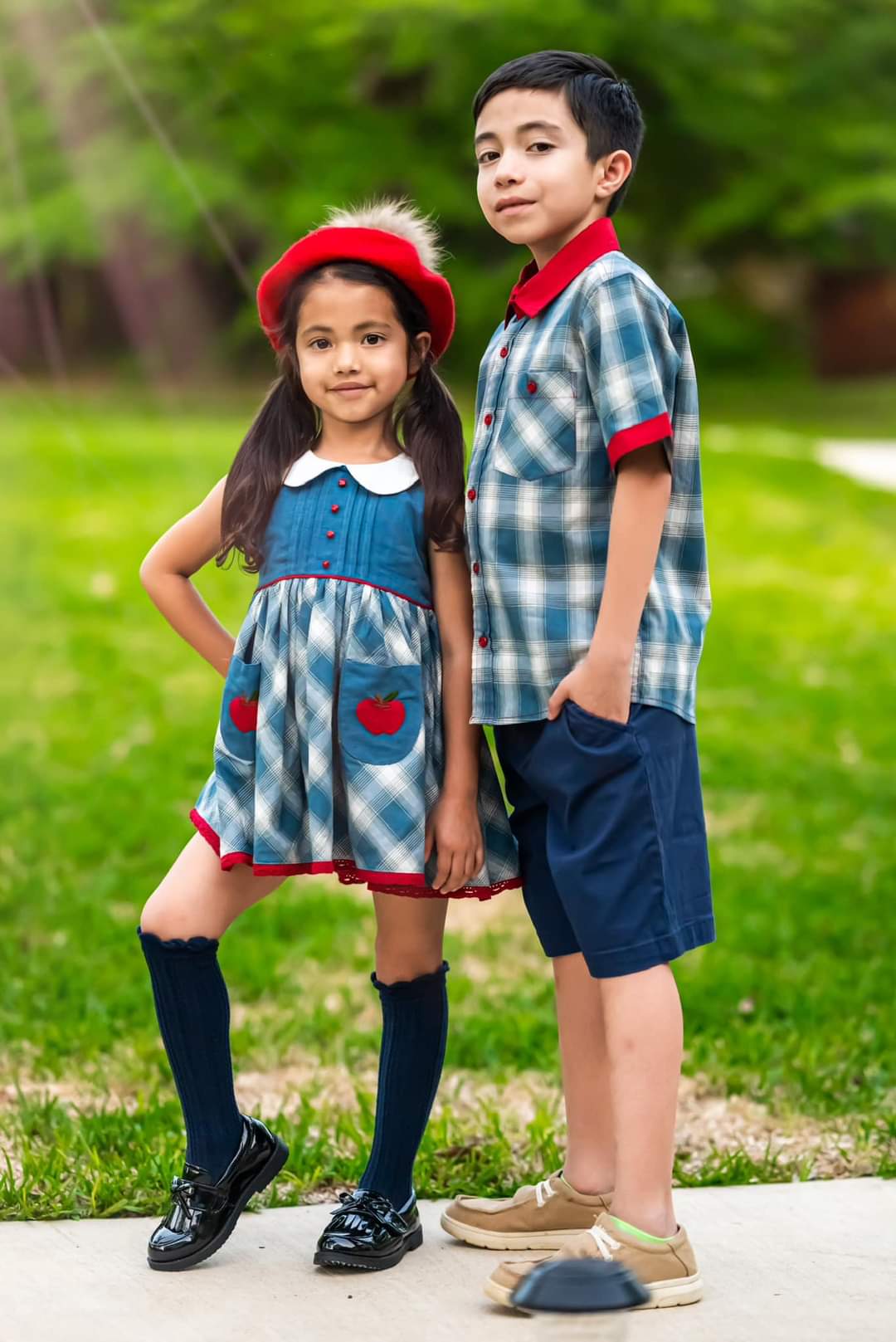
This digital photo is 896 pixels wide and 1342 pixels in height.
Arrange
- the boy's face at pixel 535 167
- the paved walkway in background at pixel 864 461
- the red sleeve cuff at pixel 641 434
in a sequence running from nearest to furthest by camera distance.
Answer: the red sleeve cuff at pixel 641 434 < the boy's face at pixel 535 167 < the paved walkway in background at pixel 864 461

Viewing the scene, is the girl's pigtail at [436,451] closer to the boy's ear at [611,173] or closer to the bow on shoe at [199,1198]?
the boy's ear at [611,173]

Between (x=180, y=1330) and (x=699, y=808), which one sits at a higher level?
(x=699, y=808)

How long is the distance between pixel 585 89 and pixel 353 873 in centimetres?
115

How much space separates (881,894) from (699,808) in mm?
2492

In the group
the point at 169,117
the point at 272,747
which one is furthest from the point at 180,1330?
the point at 169,117

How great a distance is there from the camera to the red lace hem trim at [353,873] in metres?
2.46

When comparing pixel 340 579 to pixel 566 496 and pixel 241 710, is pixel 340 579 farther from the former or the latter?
pixel 566 496

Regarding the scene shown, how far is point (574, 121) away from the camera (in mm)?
2443

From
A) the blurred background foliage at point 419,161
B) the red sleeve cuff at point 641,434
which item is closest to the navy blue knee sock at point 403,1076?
the red sleeve cuff at point 641,434

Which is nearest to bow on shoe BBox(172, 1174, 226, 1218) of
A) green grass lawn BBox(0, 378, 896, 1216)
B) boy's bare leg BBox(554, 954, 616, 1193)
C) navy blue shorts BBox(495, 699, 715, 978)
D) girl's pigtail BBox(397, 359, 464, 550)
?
green grass lawn BBox(0, 378, 896, 1216)

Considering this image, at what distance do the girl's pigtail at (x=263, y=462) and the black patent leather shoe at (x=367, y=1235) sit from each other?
0.95m

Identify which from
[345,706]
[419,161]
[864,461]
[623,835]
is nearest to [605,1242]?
[623,835]

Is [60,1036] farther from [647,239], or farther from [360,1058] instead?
[647,239]

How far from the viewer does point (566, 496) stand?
2436mm
